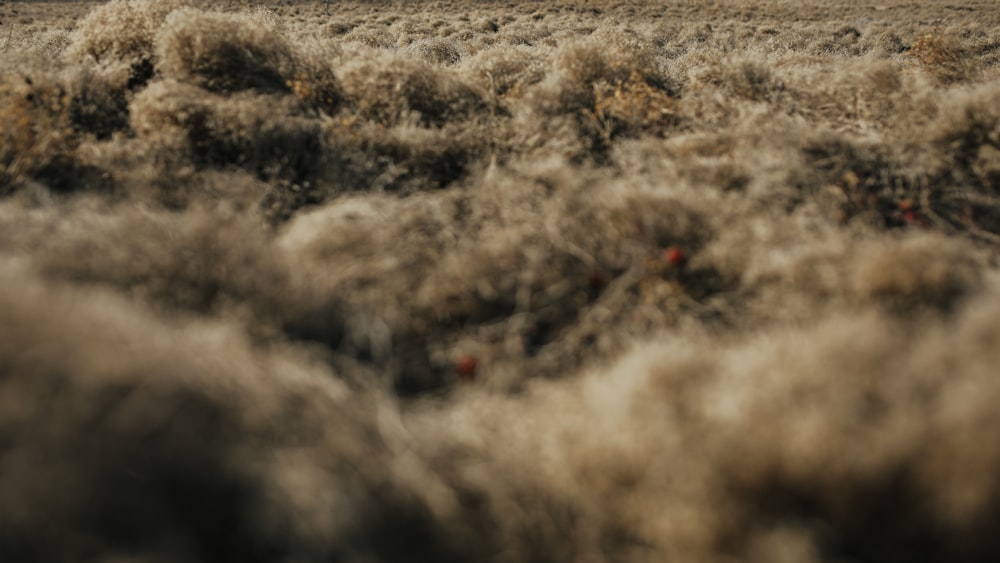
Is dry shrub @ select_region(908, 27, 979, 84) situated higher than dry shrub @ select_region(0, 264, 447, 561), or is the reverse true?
dry shrub @ select_region(908, 27, 979, 84)

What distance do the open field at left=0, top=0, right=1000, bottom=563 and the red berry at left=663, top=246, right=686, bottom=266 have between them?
0.05 feet

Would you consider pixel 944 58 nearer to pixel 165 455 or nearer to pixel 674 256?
pixel 674 256

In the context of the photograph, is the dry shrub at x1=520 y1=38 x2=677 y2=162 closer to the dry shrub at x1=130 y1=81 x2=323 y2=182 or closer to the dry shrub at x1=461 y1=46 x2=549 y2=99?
the dry shrub at x1=461 y1=46 x2=549 y2=99

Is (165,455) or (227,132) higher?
(227,132)

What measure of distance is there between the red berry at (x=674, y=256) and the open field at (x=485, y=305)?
0.05 ft

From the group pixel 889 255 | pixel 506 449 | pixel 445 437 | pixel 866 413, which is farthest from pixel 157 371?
pixel 889 255

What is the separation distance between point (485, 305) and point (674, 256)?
42.4 inches

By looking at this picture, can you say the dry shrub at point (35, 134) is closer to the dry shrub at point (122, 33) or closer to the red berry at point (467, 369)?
the dry shrub at point (122, 33)

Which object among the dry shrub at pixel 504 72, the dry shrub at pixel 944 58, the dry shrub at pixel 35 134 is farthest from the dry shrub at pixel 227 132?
the dry shrub at pixel 944 58

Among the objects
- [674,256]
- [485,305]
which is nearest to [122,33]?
[485,305]

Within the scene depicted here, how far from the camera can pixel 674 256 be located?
3.21 meters

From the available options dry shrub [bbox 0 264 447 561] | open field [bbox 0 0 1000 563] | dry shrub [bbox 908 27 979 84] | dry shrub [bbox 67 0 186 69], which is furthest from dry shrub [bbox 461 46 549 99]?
dry shrub [bbox 908 27 979 84]

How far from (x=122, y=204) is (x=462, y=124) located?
242 cm

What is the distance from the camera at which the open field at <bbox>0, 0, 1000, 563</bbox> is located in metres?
1.77
